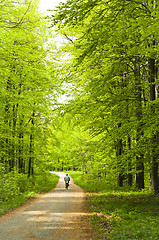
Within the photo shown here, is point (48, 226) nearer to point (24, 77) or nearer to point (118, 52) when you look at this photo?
point (118, 52)

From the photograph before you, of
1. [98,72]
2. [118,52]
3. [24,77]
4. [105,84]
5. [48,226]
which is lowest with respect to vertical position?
[48,226]

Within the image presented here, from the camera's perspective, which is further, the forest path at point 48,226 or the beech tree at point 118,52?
the forest path at point 48,226

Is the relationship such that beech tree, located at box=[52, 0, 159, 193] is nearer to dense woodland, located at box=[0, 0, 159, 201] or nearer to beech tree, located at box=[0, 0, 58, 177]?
dense woodland, located at box=[0, 0, 159, 201]

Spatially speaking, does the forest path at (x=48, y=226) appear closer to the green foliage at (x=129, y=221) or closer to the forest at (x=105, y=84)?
the green foliage at (x=129, y=221)

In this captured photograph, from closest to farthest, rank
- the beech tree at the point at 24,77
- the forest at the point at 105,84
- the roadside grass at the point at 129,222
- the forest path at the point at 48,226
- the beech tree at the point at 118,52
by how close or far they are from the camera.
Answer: the roadside grass at the point at 129,222 < the beech tree at the point at 118,52 < the forest at the point at 105,84 < the forest path at the point at 48,226 < the beech tree at the point at 24,77

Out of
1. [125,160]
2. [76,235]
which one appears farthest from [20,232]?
[125,160]

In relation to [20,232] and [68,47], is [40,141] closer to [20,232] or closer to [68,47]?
[68,47]

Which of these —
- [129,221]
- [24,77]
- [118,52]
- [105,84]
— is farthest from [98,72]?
[129,221]

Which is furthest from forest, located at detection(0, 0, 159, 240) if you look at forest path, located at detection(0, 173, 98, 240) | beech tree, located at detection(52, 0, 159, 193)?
forest path, located at detection(0, 173, 98, 240)

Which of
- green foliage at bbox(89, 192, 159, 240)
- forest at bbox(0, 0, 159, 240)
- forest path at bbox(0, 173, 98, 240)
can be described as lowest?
forest path at bbox(0, 173, 98, 240)

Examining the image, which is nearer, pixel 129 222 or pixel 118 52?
pixel 129 222

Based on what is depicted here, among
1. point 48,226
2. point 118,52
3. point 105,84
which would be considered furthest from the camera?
point 118,52

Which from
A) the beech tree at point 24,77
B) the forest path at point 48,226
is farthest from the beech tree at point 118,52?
the forest path at point 48,226

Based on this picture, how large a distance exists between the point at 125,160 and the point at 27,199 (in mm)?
8429
